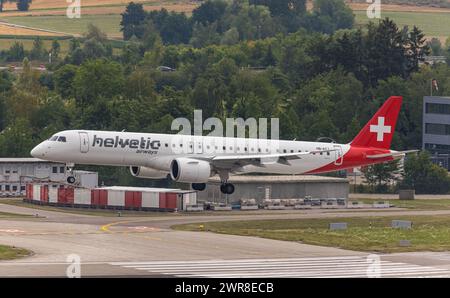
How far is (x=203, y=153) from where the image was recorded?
121 meters

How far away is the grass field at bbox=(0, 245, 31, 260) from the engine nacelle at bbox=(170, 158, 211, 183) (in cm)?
2839

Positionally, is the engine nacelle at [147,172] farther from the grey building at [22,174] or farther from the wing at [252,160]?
the grey building at [22,174]

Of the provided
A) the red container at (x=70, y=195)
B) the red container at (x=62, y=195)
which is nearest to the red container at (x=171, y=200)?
the red container at (x=70, y=195)

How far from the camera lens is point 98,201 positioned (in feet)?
450

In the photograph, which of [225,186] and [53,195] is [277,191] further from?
[225,186]

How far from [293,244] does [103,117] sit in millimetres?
99545


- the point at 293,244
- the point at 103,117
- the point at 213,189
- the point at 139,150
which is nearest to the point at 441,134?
the point at 103,117

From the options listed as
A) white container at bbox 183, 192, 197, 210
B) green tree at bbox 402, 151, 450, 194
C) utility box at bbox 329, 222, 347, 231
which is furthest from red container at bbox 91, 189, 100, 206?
green tree at bbox 402, 151, 450, 194

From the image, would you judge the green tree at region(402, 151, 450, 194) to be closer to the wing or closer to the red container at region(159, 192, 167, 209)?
the red container at region(159, 192, 167, 209)

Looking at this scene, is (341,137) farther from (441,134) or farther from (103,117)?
(103,117)

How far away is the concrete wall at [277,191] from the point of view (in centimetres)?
14212

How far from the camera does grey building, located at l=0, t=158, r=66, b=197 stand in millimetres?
152625

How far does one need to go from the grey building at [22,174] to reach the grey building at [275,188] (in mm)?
22166
